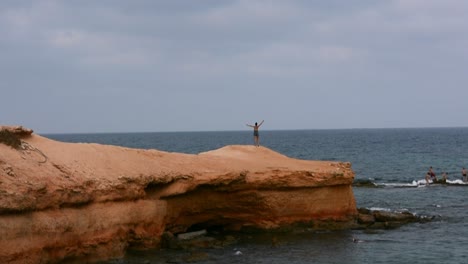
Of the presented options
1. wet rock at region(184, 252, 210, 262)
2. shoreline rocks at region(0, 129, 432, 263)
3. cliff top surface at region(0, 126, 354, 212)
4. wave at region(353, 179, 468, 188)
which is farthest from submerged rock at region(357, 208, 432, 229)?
wave at region(353, 179, 468, 188)

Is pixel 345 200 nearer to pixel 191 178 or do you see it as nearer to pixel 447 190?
pixel 191 178

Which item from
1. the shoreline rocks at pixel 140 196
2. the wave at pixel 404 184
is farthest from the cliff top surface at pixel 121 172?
the wave at pixel 404 184

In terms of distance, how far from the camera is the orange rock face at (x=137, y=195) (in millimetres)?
21922

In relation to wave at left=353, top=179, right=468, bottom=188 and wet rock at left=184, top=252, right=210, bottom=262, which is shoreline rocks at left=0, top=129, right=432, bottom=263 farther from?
wave at left=353, top=179, right=468, bottom=188

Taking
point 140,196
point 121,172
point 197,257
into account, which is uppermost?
point 121,172

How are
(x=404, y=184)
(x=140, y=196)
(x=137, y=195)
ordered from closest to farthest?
(x=137, y=195)
(x=140, y=196)
(x=404, y=184)

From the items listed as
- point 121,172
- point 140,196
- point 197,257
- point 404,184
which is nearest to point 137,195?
point 140,196

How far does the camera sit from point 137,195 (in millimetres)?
26047

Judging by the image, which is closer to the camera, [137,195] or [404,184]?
[137,195]

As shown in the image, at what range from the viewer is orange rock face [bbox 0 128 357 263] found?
71.9 ft

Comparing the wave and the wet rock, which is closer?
the wet rock

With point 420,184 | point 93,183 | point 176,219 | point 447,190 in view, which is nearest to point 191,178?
point 176,219

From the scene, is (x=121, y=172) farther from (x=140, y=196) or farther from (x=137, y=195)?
(x=140, y=196)

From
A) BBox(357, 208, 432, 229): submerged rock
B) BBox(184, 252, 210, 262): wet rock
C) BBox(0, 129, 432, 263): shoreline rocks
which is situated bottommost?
BBox(184, 252, 210, 262): wet rock
